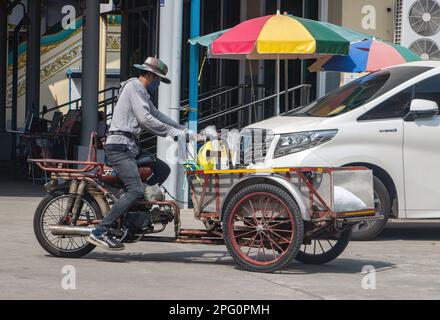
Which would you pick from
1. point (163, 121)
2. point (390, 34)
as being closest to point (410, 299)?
point (163, 121)

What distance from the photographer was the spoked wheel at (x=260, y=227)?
9.17 metres

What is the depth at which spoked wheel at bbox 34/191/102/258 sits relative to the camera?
977cm

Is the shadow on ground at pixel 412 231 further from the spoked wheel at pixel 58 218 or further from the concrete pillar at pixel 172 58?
the spoked wheel at pixel 58 218

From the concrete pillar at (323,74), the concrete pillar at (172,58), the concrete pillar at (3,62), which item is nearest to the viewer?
the concrete pillar at (172,58)

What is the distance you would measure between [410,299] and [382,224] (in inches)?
144

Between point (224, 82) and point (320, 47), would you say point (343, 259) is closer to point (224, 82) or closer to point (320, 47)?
point (320, 47)

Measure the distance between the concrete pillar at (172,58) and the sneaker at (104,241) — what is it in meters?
4.92

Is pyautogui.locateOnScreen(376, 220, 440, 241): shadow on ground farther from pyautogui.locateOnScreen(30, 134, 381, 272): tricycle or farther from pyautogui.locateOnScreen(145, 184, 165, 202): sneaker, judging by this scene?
pyautogui.locateOnScreen(145, 184, 165, 202): sneaker

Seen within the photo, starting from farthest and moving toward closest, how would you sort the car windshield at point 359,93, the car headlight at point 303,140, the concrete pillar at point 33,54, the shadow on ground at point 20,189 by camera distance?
the concrete pillar at point 33,54 < the shadow on ground at point 20,189 < the car windshield at point 359,93 < the car headlight at point 303,140

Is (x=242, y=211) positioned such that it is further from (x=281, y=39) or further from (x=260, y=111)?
(x=260, y=111)

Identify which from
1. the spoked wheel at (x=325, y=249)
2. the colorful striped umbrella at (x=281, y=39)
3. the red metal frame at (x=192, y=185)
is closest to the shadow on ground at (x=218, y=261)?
the spoked wheel at (x=325, y=249)

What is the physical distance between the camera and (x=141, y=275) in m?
9.04

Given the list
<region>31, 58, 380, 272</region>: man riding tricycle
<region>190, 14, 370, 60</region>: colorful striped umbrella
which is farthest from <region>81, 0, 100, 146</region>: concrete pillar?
<region>31, 58, 380, 272</region>: man riding tricycle

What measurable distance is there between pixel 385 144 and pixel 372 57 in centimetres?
315
